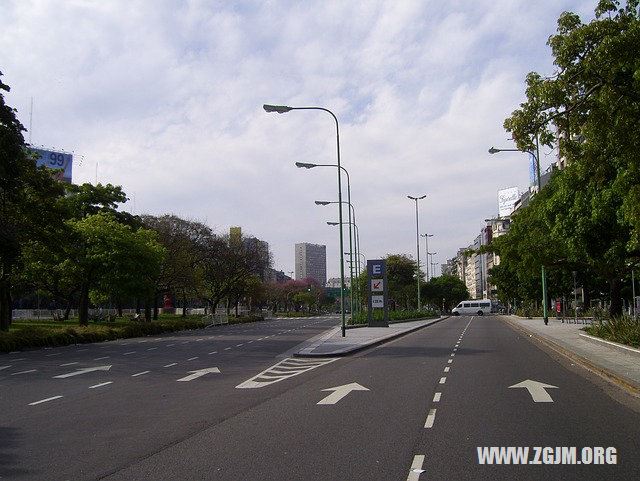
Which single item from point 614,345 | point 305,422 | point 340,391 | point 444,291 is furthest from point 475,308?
point 305,422

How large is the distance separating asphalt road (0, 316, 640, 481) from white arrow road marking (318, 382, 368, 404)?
0.04m

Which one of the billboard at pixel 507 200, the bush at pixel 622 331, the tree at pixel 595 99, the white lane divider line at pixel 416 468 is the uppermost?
the billboard at pixel 507 200

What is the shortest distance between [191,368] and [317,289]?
329 ft

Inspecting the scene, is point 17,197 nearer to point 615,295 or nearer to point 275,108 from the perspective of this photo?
point 275,108

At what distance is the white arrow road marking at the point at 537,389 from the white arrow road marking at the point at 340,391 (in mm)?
3212

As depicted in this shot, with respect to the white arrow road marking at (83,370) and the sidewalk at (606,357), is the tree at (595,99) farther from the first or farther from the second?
the white arrow road marking at (83,370)

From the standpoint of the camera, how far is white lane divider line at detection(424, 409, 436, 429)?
855cm

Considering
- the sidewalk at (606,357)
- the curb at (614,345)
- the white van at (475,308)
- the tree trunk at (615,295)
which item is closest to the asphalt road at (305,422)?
the sidewalk at (606,357)

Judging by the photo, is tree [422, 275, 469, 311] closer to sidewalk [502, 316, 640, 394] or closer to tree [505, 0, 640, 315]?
sidewalk [502, 316, 640, 394]

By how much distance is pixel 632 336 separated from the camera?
65.8ft

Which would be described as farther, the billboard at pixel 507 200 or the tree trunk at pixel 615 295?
the billboard at pixel 507 200

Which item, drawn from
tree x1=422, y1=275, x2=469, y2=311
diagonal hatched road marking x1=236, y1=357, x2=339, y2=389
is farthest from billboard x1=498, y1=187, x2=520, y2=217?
A: diagonal hatched road marking x1=236, y1=357, x2=339, y2=389

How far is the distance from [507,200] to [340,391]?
141 meters

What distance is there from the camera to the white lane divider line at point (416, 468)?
603cm
